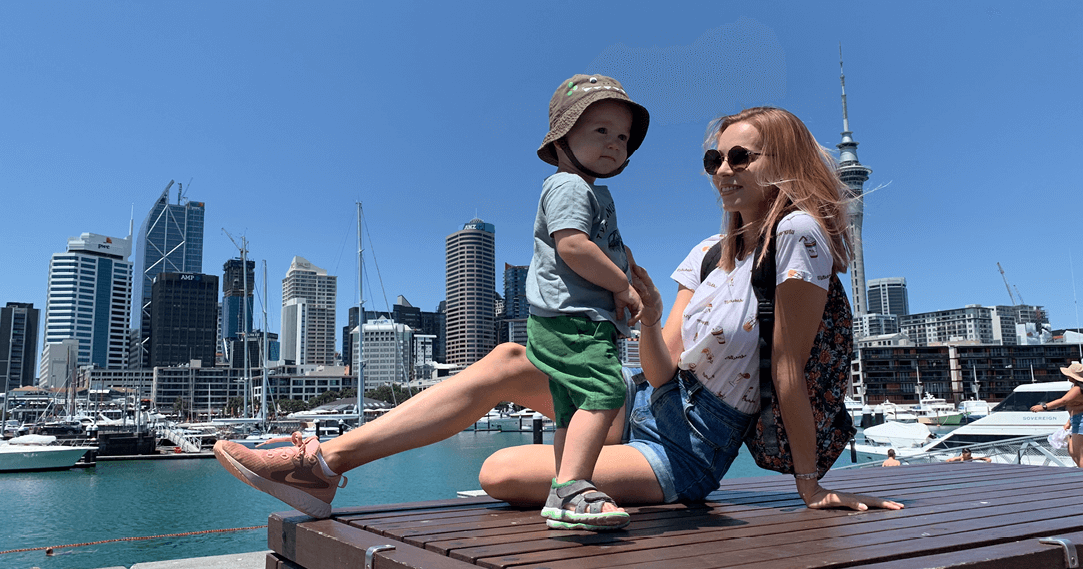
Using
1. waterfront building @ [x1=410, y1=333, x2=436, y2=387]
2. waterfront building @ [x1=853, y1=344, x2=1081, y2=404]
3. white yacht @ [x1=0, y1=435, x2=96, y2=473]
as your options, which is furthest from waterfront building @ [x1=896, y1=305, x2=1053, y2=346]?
white yacht @ [x1=0, y1=435, x2=96, y2=473]

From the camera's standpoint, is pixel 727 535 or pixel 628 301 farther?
pixel 628 301

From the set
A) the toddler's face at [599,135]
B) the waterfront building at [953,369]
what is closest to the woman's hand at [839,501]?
the toddler's face at [599,135]

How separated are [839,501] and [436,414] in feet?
4.67

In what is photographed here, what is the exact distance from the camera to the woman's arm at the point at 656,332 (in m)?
2.34

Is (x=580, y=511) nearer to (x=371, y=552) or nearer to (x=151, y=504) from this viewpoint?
(x=371, y=552)

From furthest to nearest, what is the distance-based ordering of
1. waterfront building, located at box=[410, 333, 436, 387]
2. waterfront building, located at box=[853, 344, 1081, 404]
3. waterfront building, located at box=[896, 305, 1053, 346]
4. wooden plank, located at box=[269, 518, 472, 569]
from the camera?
waterfront building, located at box=[896, 305, 1053, 346] → waterfront building, located at box=[410, 333, 436, 387] → waterfront building, located at box=[853, 344, 1081, 404] → wooden plank, located at box=[269, 518, 472, 569]

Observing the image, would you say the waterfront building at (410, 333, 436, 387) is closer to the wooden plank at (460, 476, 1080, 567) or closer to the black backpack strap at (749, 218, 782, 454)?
the black backpack strap at (749, 218, 782, 454)

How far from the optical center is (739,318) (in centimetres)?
251

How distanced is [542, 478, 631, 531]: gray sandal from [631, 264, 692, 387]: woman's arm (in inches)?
26.7

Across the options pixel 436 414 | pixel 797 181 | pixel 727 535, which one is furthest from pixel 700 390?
pixel 436 414

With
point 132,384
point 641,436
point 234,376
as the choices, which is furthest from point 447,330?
point 641,436

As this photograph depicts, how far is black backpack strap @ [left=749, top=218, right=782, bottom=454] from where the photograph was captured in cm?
244

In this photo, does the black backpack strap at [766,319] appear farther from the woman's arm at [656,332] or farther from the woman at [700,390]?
the woman's arm at [656,332]

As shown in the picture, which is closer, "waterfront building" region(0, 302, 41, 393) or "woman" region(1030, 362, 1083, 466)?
"woman" region(1030, 362, 1083, 466)
